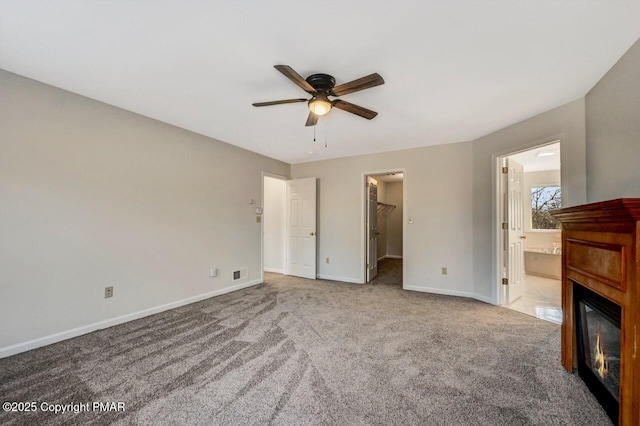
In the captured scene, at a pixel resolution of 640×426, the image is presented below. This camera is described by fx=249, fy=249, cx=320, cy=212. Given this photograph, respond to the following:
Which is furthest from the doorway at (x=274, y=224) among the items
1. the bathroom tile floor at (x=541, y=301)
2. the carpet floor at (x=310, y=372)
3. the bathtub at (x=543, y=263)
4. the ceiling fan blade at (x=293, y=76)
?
the bathtub at (x=543, y=263)

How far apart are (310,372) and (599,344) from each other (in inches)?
81.1

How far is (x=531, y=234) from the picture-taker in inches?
234

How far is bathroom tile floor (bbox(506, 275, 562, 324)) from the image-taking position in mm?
3176

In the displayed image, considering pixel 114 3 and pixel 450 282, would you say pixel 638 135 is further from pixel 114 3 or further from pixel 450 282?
pixel 114 3

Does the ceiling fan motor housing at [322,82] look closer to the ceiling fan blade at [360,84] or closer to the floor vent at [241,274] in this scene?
the ceiling fan blade at [360,84]

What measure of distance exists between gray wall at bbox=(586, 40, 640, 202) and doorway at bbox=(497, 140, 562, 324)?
527 mm

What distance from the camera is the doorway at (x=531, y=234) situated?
3510mm

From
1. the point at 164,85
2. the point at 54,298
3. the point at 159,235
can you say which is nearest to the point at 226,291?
the point at 159,235

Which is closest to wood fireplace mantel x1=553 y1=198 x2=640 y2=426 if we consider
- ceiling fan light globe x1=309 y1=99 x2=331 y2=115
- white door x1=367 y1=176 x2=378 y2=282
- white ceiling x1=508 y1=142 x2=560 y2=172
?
ceiling fan light globe x1=309 y1=99 x2=331 y2=115

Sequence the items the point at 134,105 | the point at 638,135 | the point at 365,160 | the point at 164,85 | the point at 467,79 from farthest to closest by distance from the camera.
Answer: the point at 365,160, the point at 134,105, the point at 164,85, the point at 467,79, the point at 638,135

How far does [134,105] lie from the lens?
2.81 metres

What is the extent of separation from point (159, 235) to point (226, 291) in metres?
1.41

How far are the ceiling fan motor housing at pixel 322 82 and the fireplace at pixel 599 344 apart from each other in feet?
7.92

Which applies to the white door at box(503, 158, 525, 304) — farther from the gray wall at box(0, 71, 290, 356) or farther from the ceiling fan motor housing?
the gray wall at box(0, 71, 290, 356)
